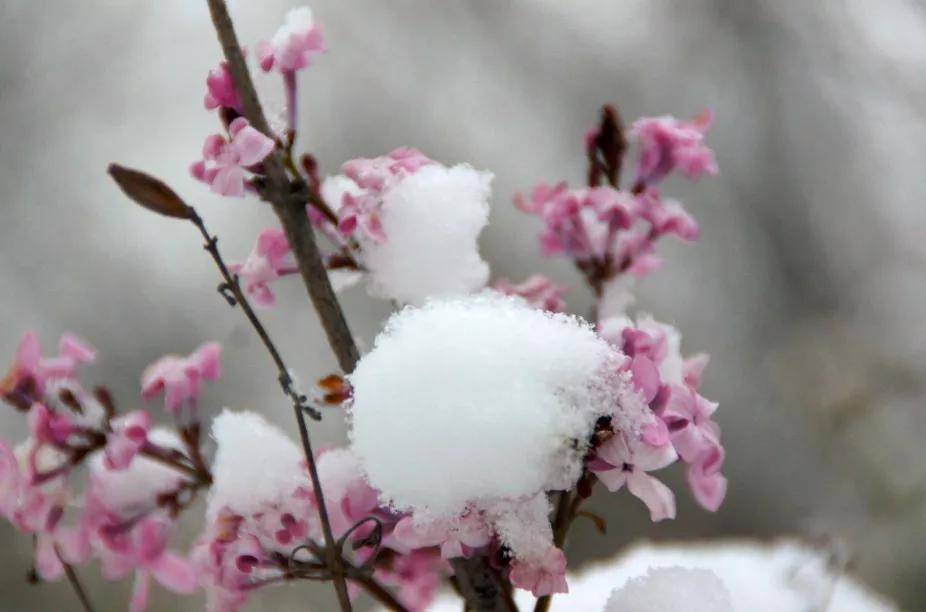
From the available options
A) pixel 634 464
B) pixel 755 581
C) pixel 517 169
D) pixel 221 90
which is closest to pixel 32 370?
pixel 221 90

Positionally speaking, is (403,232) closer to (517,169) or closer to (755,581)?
(755,581)

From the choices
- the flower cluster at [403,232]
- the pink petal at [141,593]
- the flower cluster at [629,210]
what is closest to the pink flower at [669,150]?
the flower cluster at [629,210]

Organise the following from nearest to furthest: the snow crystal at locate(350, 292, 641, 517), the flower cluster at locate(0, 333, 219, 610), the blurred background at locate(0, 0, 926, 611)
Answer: the snow crystal at locate(350, 292, 641, 517)
the flower cluster at locate(0, 333, 219, 610)
the blurred background at locate(0, 0, 926, 611)

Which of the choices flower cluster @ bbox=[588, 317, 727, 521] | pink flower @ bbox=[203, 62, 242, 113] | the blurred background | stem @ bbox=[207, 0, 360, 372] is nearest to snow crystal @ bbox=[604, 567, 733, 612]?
flower cluster @ bbox=[588, 317, 727, 521]

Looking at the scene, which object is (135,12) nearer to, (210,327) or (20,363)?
(210,327)

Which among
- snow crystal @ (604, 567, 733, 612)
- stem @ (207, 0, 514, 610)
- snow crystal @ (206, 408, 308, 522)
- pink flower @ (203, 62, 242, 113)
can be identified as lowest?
snow crystal @ (604, 567, 733, 612)

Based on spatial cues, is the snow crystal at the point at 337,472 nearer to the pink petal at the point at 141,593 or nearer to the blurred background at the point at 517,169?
the pink petal at the point at 141,593

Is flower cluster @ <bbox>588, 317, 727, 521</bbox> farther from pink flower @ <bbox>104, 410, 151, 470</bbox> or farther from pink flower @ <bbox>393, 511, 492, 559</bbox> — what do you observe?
pink flower @ <bbox>104, 410, 151, 470</bbox>
